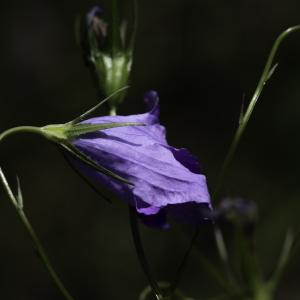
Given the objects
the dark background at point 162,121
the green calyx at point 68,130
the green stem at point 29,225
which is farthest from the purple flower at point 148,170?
the dark background at point 162,121

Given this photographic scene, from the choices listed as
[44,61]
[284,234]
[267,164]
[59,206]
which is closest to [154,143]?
[284,234]

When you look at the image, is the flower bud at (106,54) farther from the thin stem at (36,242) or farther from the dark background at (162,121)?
the dark background at (162,121)

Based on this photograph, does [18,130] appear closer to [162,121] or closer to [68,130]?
[68,130]

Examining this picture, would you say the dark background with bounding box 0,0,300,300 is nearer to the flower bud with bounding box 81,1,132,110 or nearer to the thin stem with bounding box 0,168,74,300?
the flower bud with bounding box 81,1,132,110

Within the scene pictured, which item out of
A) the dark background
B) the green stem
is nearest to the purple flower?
the green stem

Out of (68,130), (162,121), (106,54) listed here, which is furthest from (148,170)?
(162,121)

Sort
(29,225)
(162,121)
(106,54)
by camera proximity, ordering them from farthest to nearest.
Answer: (162,121)
(106,54)
(29,225)
